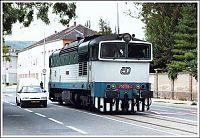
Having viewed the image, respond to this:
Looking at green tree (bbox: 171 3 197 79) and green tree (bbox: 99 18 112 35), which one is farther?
green tree (bbox: 99 18 112 35)

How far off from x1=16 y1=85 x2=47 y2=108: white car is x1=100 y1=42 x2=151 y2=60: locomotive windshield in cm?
907

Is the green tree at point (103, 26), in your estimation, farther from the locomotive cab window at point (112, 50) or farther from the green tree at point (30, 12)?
the green tree at point (30, 12)

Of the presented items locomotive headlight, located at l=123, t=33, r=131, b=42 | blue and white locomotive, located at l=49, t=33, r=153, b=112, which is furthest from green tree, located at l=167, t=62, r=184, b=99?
locomotive headlight, located at l=123, t=33, r=131, b=42

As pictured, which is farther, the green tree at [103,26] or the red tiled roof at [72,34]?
the red tiled roof at [72,34]

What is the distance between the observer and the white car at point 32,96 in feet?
113

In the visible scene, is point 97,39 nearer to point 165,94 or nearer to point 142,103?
point 142,103

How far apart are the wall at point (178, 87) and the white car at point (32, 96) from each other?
14531 mm

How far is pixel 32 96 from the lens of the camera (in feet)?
113

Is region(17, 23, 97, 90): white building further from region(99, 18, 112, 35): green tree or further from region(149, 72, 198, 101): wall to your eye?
region(149, 72, 198, 101): wall

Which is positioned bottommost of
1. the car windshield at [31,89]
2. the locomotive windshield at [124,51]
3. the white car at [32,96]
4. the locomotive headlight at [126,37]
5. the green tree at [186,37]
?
the white car at [32,96]

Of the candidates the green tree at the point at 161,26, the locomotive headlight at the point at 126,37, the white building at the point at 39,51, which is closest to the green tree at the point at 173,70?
the green tree at the point at 161,26

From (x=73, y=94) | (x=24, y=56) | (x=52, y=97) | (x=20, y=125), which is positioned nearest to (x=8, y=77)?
(x=24, y=56)

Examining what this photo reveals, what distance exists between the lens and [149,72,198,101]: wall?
148 feet

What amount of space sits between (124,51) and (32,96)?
373 inches
